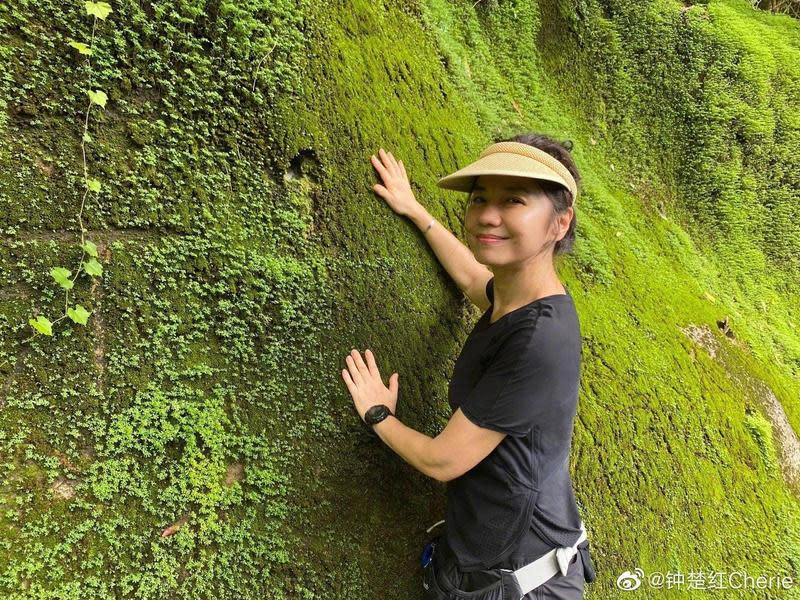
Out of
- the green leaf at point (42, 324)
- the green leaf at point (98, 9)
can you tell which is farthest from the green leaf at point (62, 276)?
the green leaf at point (98, 9)

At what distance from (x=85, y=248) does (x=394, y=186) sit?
1.36 m

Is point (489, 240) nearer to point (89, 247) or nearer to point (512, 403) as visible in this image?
point (512, 403)

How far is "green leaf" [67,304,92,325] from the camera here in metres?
1.53

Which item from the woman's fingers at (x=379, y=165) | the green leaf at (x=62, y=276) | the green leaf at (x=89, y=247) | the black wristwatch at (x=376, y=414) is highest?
the woman's fingers at (x=379, y=165)

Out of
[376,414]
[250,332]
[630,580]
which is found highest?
[250,332]

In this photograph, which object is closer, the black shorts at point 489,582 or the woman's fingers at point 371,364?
the black shorts at point 489,582

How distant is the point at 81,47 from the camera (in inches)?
62.2

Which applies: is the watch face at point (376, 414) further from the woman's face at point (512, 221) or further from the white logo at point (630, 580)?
the white logo at point (630, 580)

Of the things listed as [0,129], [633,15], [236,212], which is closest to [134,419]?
[236,212]

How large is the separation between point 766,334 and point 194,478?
24.2ft

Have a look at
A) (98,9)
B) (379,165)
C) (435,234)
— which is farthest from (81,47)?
(435,234)

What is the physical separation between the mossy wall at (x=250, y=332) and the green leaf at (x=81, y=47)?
0.10 feet

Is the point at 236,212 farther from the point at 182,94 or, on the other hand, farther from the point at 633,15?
the point at 633,15

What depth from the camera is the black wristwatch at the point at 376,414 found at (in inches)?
79.1
